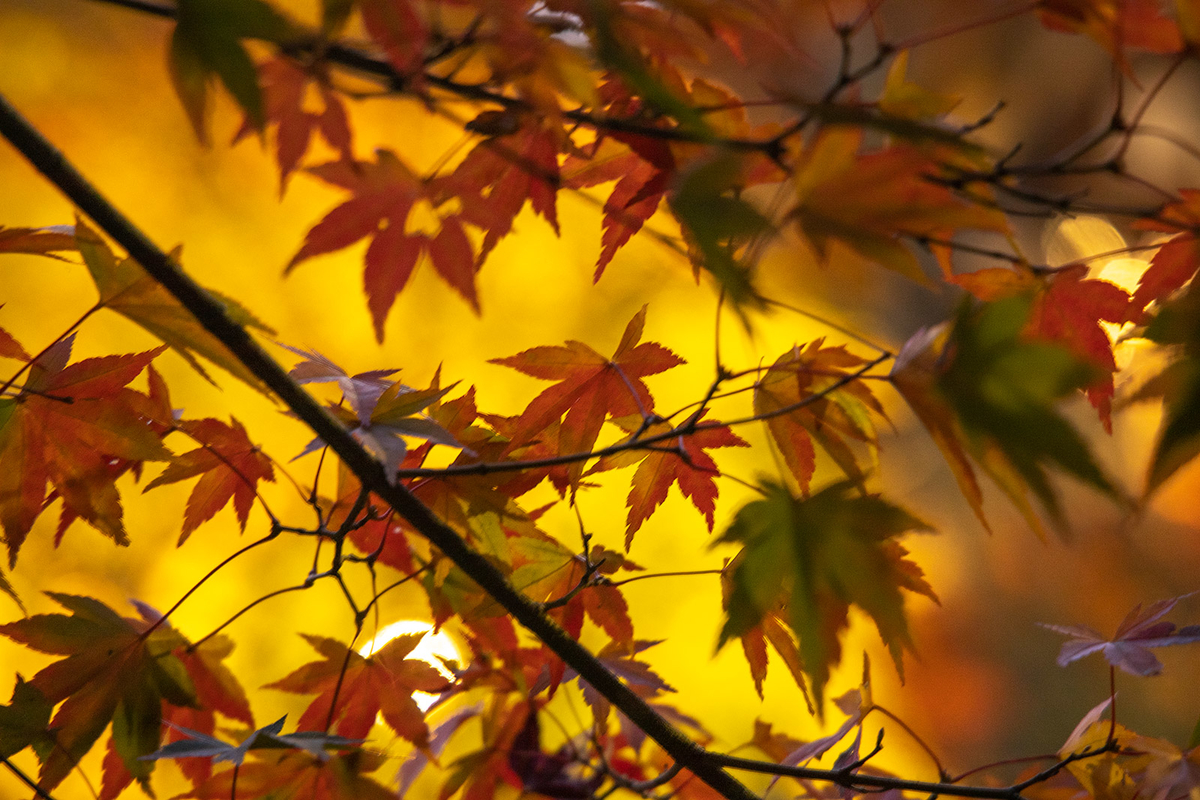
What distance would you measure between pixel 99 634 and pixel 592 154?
1.48ft

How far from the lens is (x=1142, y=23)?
0.40m

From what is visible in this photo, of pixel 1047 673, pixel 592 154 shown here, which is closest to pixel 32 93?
pixel 592 154

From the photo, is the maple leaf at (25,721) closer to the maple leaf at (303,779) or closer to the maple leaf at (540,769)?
the maple leaf at (303,779)

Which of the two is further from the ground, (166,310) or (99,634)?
(166,310)

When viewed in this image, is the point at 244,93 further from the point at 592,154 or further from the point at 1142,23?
the point at 1142,23

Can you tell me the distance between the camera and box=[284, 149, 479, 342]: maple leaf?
383 mm

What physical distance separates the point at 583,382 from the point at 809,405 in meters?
0.15

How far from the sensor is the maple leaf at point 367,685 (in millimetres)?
550

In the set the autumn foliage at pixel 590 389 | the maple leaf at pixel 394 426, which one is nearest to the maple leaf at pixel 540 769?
the autumn foliage at pixel 590 389

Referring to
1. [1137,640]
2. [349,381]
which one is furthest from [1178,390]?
[349,381]

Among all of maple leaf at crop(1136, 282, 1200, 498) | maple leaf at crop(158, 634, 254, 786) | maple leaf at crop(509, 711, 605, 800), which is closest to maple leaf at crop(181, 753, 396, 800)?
Answer: maple leaf at crop(158, 634, 254, 786)

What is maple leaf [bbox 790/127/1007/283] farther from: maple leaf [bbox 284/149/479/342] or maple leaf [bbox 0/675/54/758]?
maple leaf [bbox 0/675/54/758]

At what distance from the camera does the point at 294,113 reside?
386 millimetres

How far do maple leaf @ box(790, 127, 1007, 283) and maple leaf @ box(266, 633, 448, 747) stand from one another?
0.42 m
